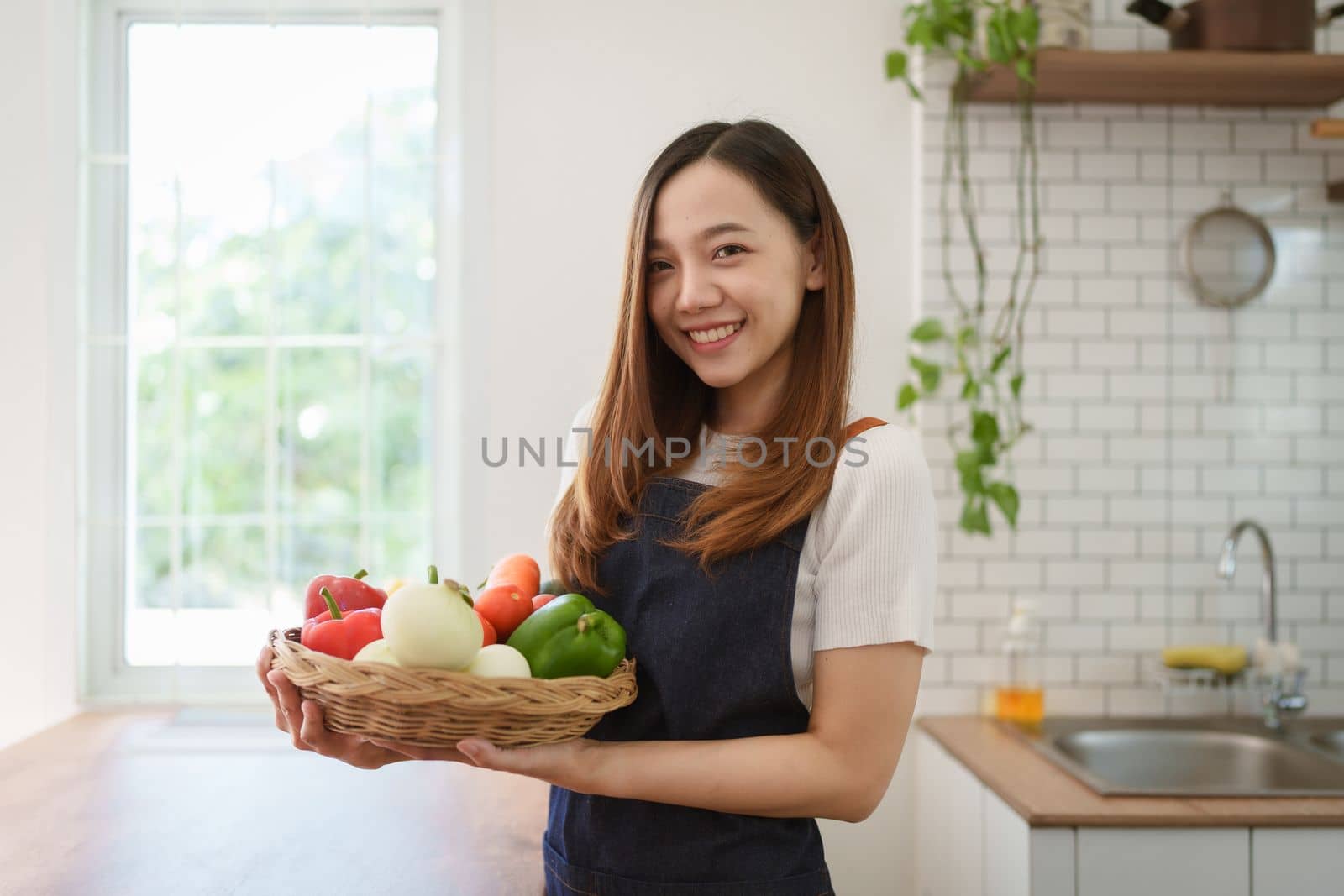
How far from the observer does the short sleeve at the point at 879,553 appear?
3.51 feet

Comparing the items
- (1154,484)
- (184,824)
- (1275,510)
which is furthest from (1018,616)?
(184,824)

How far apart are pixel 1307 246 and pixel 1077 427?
0.70 m

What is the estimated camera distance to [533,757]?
1.03m

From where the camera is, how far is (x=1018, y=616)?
229 cm

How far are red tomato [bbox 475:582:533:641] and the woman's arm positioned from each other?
0.16 m

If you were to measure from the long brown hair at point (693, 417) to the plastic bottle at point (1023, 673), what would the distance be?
129 centimetres

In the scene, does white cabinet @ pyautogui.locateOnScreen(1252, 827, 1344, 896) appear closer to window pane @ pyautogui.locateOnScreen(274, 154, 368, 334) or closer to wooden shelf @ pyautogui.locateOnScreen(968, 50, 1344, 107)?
wooden shelf @ pyautogui.locateOnScreen(968, 50, 1344, 107)

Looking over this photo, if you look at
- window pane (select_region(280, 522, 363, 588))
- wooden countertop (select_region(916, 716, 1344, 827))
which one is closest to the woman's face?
wooden countertop (select_region(916, 716, 1344, 827))

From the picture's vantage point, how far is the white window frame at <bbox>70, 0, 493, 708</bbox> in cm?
247

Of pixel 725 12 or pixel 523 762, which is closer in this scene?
pixel 523 762

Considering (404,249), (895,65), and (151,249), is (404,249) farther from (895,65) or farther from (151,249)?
(895,65)

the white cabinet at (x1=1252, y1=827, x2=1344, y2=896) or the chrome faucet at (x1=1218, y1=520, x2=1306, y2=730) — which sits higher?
the chrome faucet at (x1=1218, y1=520, x2=1306, y2=730)

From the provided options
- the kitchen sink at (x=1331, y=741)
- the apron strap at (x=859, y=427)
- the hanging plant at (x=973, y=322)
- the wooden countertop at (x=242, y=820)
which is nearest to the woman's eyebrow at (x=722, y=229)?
the apron strap at (x=859, y=427)

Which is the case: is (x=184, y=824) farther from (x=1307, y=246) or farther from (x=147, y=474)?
(x=1307, y=246)
